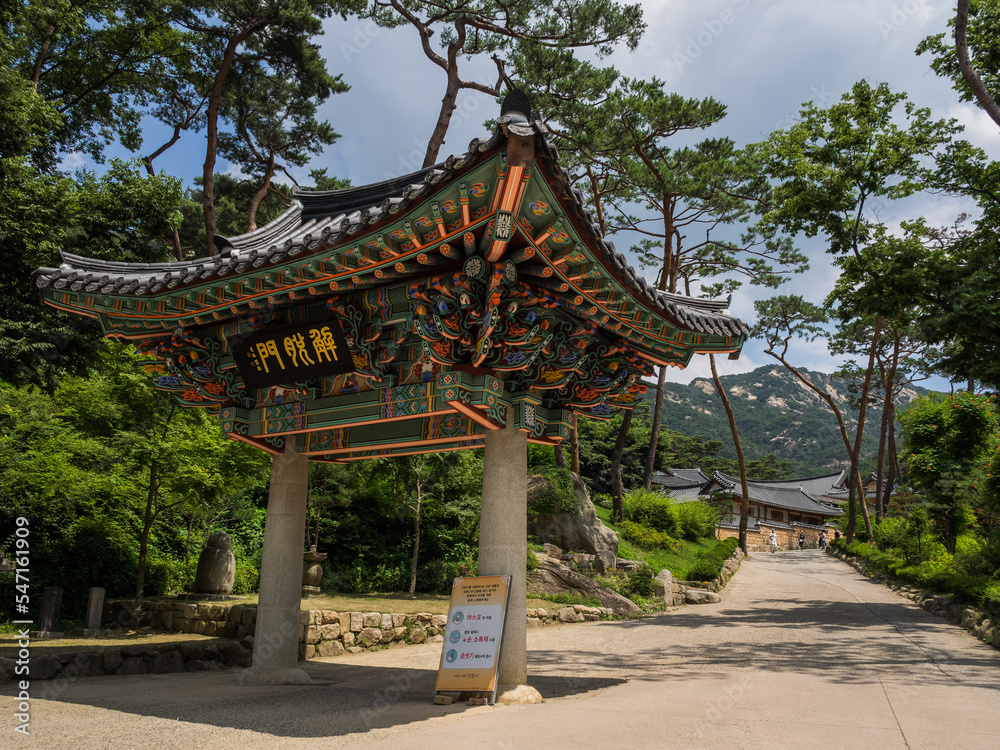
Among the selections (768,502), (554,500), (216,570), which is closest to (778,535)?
(768,502)

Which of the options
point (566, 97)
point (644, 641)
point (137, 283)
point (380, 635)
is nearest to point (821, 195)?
point (566, 97)

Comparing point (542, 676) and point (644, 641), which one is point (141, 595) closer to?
point (542, 676)

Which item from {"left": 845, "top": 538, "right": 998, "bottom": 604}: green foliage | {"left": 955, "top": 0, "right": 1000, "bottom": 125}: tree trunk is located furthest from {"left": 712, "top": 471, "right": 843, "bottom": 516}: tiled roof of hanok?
{"left": 955, "top": 0, "right": 1000, "bottom": 125}: tree trunk

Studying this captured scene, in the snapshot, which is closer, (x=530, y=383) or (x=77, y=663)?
(x=530, y=383)

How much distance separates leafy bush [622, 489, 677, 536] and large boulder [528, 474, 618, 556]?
25.5 feet

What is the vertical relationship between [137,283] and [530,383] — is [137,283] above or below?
above

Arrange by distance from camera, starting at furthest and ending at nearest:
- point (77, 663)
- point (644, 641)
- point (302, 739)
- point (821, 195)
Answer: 1. point (821, 195)
2. point (644, 641)
3. point (77, 663)
4. point (302, 739)

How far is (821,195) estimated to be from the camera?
17156 mm

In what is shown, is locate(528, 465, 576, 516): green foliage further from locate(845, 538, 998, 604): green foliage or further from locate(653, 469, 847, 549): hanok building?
locate(653, 469, 847, 549): hanok building

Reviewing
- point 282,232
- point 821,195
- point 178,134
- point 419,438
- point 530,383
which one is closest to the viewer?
point 530,383

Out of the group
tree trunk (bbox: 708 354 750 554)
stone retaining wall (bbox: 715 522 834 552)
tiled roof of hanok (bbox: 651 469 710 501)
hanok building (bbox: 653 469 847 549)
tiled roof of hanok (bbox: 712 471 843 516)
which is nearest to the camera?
tree trunk (bbox: 708 354 750 554)

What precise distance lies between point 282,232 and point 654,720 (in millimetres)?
7696

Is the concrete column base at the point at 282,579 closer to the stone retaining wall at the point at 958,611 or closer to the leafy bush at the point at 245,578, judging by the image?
the leafy bush at the point at 245,578

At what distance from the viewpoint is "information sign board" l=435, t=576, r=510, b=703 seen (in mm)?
6391
